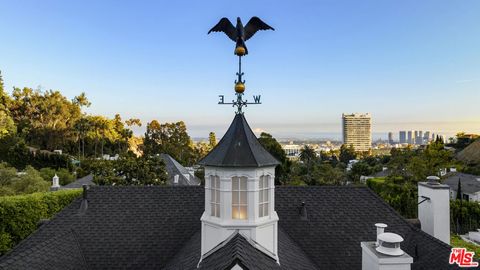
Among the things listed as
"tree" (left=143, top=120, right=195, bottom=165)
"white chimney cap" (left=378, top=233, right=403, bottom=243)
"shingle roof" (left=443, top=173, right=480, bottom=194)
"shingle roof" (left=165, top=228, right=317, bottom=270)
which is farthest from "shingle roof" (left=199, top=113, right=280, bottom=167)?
"tree" (left=143, top=120, right=195, bottom=165)

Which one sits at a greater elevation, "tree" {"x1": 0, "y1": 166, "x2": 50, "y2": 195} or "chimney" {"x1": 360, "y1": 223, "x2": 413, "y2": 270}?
"chimney" {"x1": 360, "y1": 223, "x2": 413, "y2": 270}

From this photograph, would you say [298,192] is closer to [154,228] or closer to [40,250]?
[154,228]

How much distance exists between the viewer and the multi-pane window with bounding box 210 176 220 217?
298 inches

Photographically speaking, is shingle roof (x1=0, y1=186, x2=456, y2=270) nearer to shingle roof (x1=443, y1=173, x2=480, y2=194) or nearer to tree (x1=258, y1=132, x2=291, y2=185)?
tree (x1=258, y1=132, x2=291, y2=185)

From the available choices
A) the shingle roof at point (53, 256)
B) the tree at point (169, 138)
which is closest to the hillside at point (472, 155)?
the tree at point (169, 138)

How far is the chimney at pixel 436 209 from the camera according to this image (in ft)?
32.6

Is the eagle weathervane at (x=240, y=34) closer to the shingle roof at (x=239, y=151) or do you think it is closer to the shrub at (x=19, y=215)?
the shingle roof at (x=239, y=151)

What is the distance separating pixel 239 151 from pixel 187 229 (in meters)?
3.79

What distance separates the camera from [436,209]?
10.1m

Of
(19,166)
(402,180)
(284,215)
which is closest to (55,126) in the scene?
(19,166)

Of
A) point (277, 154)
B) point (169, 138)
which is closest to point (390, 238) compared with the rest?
point (277, 154)

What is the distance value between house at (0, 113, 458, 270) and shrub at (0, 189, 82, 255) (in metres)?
8.00

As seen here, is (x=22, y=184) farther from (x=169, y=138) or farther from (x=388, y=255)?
(x=169, y=138)

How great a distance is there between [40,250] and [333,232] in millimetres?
7879
